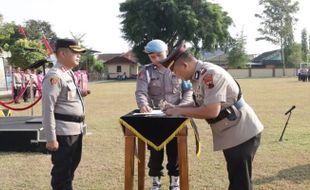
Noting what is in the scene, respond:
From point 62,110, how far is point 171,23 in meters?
55.7

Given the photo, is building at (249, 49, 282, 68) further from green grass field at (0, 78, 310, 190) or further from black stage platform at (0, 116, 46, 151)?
black stage platform at (0, 116, 46, 151)

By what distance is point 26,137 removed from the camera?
26.0 feet

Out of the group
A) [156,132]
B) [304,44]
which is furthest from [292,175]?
[304,44]

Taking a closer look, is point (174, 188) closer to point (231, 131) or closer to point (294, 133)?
point (231, 131)

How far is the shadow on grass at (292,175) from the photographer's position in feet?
18.8

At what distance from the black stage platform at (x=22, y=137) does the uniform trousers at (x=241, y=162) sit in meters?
4.76

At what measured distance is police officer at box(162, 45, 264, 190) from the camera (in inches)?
136

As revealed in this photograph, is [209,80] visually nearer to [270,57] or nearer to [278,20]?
[278,20]

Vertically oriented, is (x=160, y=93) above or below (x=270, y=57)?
below

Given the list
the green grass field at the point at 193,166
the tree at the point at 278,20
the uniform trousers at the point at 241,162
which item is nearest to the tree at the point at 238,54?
the tree at the point at 278,20

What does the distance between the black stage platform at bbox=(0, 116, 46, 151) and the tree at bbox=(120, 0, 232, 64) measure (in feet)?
163

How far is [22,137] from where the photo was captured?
793 cm

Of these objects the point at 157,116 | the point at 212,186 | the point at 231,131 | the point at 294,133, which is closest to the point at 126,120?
the point at 157,116

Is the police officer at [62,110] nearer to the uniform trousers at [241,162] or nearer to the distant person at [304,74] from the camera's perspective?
the uniform trousers at [241,162]
